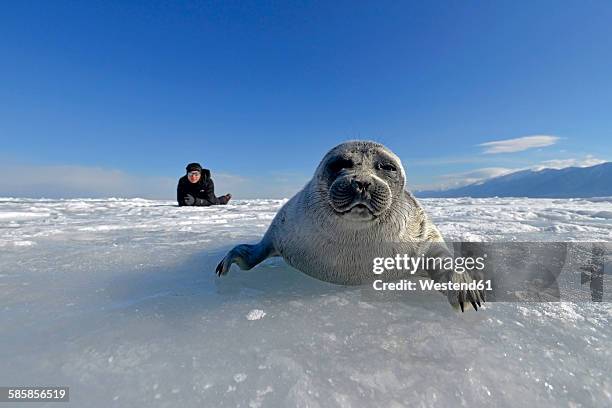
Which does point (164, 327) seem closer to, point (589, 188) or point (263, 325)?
point (263, 325)

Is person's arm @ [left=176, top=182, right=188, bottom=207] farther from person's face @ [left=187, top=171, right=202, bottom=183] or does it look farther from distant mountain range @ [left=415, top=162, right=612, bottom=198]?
distant mountain range @ [left=415, top=162, right=612, bottom=198]

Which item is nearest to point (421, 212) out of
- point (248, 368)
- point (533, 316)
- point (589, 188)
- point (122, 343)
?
point (533, 316)

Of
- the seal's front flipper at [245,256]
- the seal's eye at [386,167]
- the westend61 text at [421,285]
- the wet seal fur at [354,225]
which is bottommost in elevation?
the westend61 text at [421,285]

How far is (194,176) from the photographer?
937 centimetres

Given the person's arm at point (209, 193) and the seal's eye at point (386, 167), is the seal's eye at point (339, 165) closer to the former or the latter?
the seal's eye at point (386, 167)

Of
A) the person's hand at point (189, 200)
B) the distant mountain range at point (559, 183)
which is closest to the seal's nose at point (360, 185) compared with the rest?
the person's hand at point (189, 200)

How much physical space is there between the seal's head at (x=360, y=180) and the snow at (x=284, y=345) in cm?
47

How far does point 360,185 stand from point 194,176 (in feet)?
27.9

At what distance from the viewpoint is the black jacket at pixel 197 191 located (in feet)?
31.4

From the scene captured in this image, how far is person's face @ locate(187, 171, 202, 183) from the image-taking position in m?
9.22

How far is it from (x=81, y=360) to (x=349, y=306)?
1.10m

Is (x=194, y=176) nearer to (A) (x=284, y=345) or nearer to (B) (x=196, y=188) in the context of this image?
(B) (x=196, y=188)

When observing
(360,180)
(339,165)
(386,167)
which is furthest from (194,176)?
(360,180)

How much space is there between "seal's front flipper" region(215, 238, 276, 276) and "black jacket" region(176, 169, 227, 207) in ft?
25.5
